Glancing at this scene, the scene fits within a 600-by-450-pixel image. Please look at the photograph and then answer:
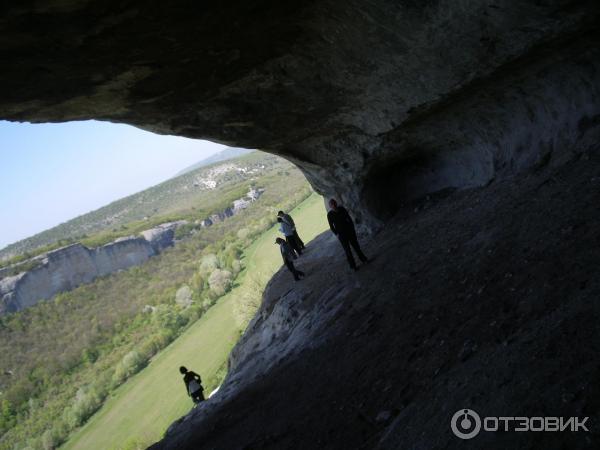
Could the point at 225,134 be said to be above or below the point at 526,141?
above

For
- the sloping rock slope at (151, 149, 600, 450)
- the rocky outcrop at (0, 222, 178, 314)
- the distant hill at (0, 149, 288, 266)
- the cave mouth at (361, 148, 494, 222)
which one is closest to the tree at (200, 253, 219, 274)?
the rocky outcrop at (0, 222, 178, 314)

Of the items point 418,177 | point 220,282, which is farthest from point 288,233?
point 220,282

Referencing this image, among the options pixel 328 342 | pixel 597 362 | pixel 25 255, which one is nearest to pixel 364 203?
pixel 328 342

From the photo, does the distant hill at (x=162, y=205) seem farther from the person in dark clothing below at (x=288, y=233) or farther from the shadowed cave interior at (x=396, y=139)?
the shadowed cave interior at (x=396, y=139)

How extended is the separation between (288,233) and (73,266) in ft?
333

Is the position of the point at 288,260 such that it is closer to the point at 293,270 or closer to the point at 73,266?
the point at 293,270

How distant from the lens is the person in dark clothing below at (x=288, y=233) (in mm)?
15508

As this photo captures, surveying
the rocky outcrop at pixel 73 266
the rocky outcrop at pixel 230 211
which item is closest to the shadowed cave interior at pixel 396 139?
the rocky outcrop at pixel 73 266

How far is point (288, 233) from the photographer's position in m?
16.2

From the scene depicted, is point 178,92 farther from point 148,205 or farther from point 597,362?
point 148,205

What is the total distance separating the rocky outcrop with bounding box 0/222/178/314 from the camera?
310 feet

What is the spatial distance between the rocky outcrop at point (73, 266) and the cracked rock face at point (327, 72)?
102846mm

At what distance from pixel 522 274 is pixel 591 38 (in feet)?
15.0

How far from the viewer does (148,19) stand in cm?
603
